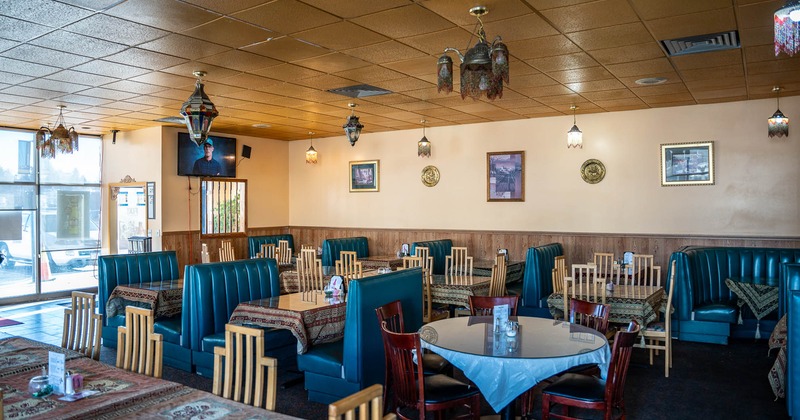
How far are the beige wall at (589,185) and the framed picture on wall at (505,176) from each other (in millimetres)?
117

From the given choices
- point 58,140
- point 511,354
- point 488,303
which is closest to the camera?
point 511,354

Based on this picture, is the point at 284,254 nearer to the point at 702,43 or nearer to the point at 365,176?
the point at 365,176

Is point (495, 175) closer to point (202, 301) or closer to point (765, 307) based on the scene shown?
point (765, 307)

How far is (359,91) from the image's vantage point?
715 cm

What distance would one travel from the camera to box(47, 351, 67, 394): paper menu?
2729 millimetres

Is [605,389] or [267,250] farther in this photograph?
[267,250]

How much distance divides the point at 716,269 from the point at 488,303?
4.19 metres

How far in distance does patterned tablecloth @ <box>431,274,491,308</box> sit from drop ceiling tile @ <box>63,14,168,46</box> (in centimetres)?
385

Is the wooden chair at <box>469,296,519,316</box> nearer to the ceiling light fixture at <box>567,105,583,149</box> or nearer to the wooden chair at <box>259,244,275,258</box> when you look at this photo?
the ceiling light fixture at <box>567,105,583,149</box>

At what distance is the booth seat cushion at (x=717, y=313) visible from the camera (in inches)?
263

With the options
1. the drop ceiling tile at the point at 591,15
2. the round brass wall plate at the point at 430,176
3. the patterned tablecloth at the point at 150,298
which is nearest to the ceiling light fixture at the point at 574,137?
the round brass wall plate at the point at 430,176

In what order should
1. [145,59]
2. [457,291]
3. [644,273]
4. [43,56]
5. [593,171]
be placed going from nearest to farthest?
1. [43,56]
2. [145,59]
3. [457,291]
4. [644,273]
5. [593,171]

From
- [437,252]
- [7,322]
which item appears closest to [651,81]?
[437,252]

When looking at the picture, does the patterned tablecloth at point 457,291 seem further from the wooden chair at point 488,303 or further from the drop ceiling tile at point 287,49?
the drop ceiling tile at point 287,49
